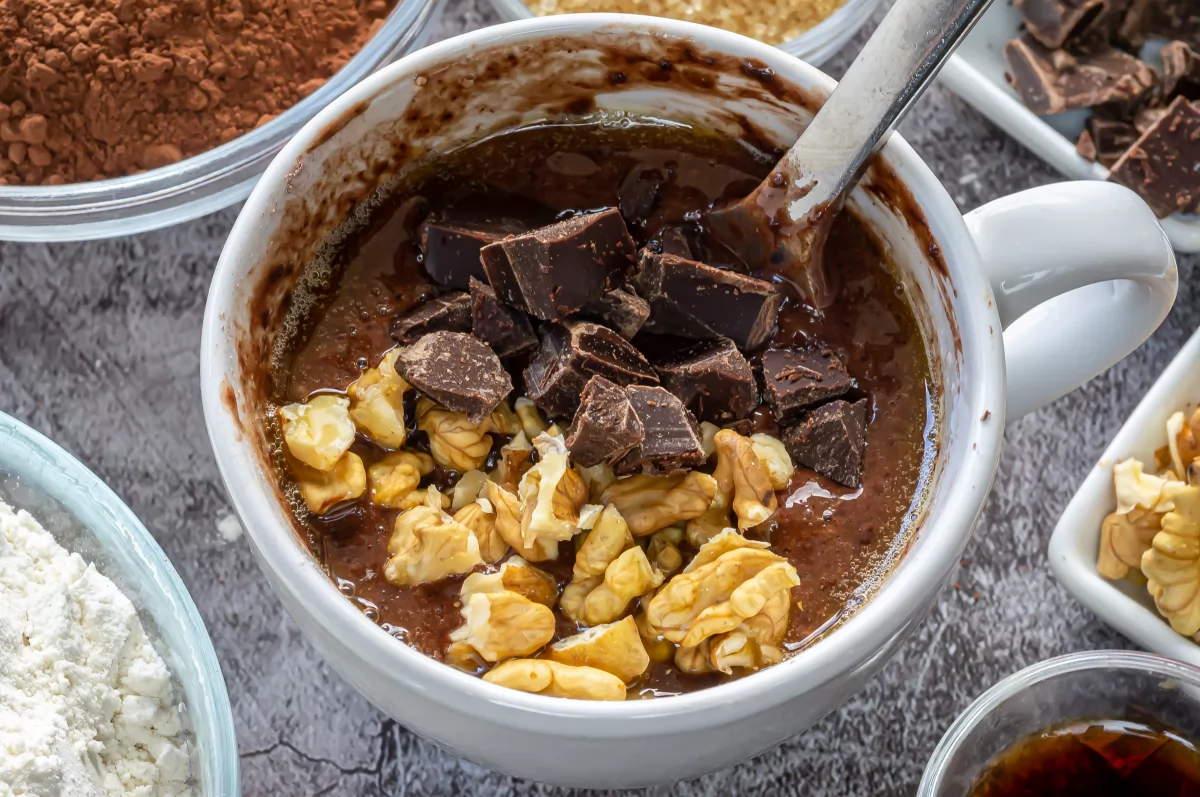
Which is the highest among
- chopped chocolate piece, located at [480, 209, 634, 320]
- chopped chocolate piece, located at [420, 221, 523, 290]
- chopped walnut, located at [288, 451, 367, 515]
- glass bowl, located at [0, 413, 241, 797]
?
chopped chocolate piece, located at [480, 209, 634, 320]

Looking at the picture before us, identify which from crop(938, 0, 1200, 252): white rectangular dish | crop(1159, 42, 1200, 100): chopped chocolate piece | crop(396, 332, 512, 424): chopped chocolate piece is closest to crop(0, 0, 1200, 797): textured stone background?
crop(938, 0, 1200, 252): white rectangular dish

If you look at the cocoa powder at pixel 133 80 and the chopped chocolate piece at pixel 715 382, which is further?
the cocoa powder at pixel 133 80

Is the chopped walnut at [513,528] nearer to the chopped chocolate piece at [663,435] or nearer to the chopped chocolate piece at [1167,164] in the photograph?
the chopped chocolate piece at [663,435]

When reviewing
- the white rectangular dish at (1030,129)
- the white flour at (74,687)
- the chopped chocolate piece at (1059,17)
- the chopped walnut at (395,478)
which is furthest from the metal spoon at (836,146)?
the white flour at (74,687)

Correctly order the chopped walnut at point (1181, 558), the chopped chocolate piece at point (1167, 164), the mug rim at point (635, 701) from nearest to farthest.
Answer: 1. the mug rim at point (635, 701)
2. the chopped walnut at point (1181, 558)
3. the chopped chocolate piece at point (1167, 164)

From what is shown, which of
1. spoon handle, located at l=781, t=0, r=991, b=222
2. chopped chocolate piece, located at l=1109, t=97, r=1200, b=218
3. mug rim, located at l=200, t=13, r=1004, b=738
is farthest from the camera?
chopped chocolate piece, located at l=1109, t=97, r=1200, b=218

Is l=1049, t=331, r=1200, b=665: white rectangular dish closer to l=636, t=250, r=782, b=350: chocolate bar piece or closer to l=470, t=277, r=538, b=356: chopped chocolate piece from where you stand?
l=636, t=250, r=782, b=350: chocolate bar piece
